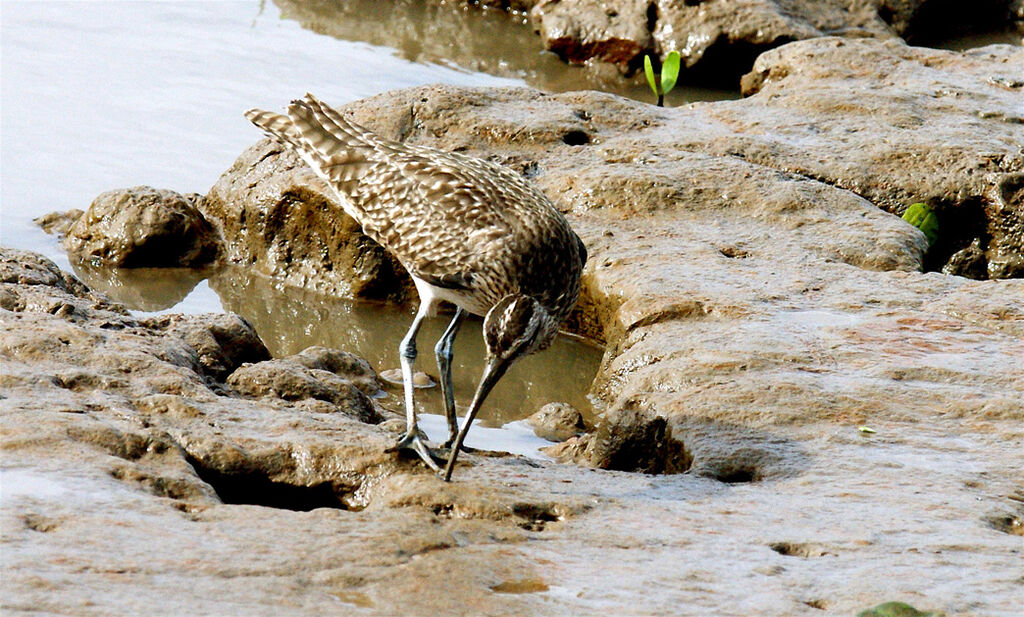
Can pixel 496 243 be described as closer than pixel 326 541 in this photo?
No

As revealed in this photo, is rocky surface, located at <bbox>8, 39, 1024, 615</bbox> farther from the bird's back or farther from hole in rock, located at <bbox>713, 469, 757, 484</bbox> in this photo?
the bird's back

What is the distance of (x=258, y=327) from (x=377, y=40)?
291 inches

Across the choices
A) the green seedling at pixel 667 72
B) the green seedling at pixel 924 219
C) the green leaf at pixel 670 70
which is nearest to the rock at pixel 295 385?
the green seedling at pixel 924 219

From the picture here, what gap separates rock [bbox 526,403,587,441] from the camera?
285 inches

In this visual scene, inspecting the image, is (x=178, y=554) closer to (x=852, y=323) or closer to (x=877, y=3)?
(x=852, y=323)

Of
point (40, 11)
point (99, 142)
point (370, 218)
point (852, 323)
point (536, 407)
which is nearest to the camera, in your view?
point (370, 218)

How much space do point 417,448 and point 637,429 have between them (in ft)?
4.62

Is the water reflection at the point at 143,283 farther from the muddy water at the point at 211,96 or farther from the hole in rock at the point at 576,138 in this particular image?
the hole in rock at the point at 576,138

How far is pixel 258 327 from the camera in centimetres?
885

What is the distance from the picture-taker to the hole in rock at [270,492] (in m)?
5.08

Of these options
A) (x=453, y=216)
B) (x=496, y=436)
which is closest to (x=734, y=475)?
(x=453, y=216)

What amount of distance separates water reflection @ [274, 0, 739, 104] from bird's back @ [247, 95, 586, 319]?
316 inches

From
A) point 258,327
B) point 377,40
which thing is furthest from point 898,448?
point 377,40

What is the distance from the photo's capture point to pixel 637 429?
6.29 meters
